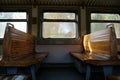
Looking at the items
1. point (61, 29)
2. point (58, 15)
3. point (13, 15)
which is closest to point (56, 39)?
point (61, 29)

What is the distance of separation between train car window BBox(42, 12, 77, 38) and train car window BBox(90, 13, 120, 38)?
599 millimetres

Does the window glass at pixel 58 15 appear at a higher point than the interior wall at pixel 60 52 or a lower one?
higher

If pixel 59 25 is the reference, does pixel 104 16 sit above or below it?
above

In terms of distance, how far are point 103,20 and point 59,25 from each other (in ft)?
4.84


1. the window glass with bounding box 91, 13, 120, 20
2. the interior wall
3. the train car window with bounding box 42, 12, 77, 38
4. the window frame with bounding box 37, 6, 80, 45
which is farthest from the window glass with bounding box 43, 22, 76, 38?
Result: the window glass with bounding box 91, 13, 120, 20

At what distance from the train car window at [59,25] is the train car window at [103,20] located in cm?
60

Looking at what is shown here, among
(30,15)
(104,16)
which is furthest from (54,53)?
(104,16)

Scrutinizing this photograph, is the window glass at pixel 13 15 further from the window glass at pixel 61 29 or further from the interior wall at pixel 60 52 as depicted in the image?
the interior wall at pixel 60 52

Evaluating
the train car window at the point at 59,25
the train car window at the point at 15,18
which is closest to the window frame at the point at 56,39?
the train car window at the point at 59,25

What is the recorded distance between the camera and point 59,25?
21.0 feet

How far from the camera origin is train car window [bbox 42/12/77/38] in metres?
6.32

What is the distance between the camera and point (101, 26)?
6.43 metres

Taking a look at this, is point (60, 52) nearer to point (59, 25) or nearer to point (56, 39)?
point (56, 39)

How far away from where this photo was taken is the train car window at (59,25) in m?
6.32
